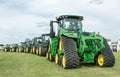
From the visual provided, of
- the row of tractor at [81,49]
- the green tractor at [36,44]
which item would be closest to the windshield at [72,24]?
the row of tractor at [81,49]

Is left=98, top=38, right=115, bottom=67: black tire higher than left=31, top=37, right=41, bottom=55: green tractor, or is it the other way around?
left=98, top=38, right=115, bottom=67: black tire

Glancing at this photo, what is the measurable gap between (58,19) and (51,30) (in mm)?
1343

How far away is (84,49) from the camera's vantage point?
14.9 metres

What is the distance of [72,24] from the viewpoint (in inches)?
672

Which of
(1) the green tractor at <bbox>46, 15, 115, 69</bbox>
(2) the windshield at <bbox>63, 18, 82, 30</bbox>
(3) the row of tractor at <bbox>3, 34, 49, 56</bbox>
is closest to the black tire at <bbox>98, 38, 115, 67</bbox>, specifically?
(1) the green tractor at <bbox>46, 15, 115, 69</bbox>

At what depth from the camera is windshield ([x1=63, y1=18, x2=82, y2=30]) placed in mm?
17000

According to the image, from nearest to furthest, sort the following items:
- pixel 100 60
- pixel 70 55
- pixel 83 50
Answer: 1. pixel 70 55
2. pixel 83 50
3. pixel 100 60

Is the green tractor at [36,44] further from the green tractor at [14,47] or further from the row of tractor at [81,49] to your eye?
the green tractor at [14,47]

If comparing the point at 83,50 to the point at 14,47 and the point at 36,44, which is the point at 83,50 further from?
the point at 14,47

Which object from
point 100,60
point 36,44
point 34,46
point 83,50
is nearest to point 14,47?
point 34,46

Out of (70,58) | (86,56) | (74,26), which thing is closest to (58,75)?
(70,58)

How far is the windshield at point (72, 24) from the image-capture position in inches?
669

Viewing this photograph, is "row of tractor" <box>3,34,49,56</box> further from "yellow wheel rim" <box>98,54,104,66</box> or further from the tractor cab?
"yellow wheel rim" <box>98,54,104,66</box>

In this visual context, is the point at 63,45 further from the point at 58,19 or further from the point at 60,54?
the point at 58,19
